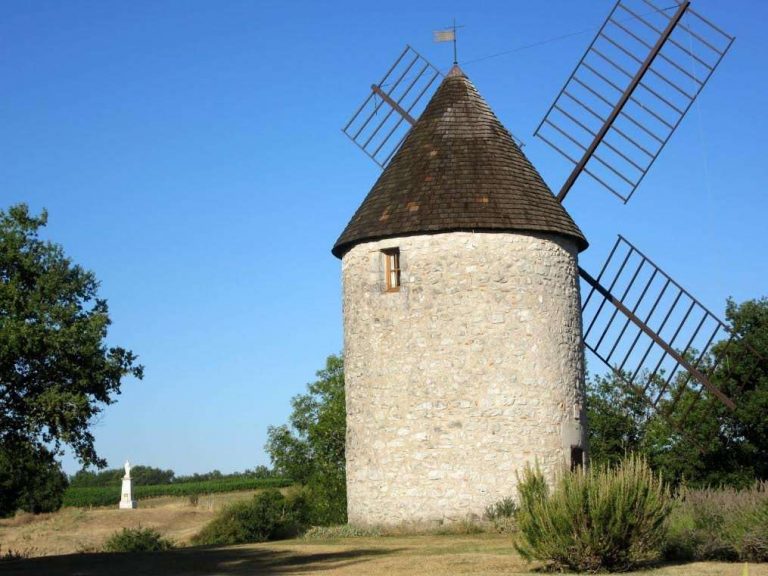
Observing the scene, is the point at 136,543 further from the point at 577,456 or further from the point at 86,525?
the point at 86,525

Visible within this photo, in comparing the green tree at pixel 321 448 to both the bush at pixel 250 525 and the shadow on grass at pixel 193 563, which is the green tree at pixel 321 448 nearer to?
the bush at pixel 250 525

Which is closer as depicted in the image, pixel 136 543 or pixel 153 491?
pixel 136 543

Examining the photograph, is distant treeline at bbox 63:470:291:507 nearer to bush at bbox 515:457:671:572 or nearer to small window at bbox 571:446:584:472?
small window at bbox 571:446:584:472

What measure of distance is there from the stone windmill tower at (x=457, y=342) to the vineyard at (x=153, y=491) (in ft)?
122

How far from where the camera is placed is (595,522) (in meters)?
12.1

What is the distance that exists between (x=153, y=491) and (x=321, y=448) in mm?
23623

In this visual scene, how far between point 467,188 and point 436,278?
1.84 meters

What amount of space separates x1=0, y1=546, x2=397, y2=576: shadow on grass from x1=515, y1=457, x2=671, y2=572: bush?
2.95 meters

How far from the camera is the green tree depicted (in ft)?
115

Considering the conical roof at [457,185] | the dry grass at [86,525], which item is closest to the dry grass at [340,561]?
the conical roof at [457,185]

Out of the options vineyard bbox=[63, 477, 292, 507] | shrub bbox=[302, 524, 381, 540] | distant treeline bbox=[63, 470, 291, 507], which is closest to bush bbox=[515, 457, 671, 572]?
shrub bbox=[302, 524, 381, 540]

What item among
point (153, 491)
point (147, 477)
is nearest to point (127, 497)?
point (153, 491)

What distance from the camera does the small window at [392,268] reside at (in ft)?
61.0

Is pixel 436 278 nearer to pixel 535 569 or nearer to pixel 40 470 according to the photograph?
pixel 535 569
